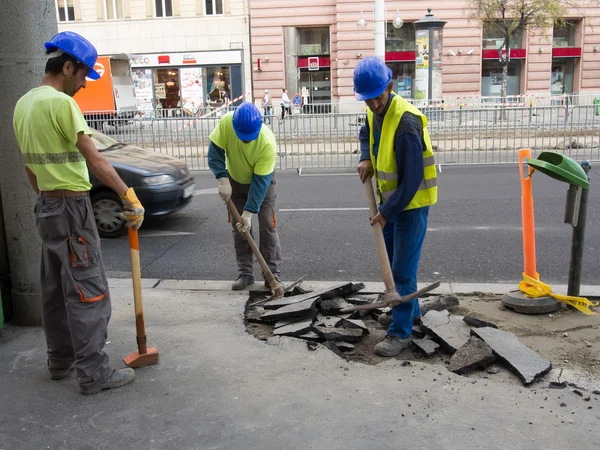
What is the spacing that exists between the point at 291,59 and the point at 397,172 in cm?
2666

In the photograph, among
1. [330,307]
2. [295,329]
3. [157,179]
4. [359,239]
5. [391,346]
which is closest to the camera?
[391,346]

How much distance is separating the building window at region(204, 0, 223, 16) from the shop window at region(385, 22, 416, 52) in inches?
324

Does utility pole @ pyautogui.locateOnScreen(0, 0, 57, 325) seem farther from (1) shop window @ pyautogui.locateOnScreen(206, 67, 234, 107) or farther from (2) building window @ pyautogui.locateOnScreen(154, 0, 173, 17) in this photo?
(2) building window @ pyautogui.locateOnScreen(154, 0, 173, 17)

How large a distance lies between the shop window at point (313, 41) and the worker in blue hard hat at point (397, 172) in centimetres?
2660

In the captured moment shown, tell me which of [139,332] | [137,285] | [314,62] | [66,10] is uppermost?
[66,10]

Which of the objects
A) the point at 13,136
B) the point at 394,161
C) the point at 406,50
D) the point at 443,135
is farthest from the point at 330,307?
the point at 406,50

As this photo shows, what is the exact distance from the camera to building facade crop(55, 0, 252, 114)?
96.3 feet

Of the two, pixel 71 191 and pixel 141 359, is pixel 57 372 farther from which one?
pixel 71 191

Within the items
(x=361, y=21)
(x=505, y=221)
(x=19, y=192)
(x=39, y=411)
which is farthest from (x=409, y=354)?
(x=361, y=21)

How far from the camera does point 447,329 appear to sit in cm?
435

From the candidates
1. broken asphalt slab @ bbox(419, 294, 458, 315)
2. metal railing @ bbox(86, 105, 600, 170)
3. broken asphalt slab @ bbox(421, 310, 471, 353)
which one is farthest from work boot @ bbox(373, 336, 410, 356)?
metal railing @ bbox(86, 105, 600, 170)

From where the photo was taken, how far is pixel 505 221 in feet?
26.6

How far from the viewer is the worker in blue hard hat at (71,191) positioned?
3.25 metres

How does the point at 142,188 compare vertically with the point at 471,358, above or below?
above
